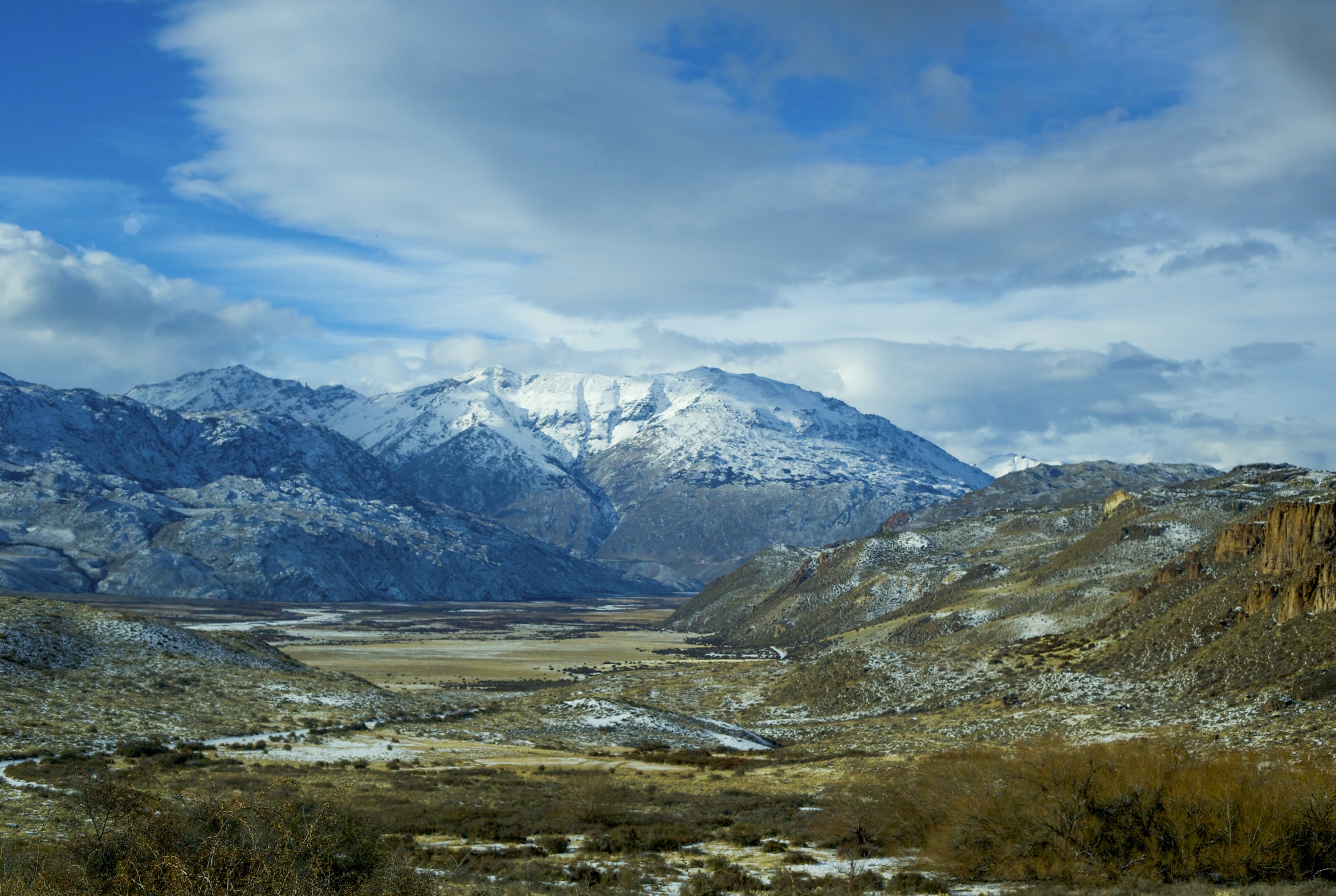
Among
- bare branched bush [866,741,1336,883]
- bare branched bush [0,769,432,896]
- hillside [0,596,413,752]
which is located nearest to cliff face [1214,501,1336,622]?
bare branched bush [866,741,1336,883]

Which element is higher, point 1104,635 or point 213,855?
point 213,855

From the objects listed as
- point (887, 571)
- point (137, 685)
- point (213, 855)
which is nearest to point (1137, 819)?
point (213, 855)

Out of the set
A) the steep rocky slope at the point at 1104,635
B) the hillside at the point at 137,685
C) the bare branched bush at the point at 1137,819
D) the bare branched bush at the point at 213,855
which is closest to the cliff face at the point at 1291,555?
the steep rocky slope at the point at 1104,635

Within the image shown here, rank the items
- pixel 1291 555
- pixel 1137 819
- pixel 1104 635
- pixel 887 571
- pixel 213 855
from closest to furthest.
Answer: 1. pixel 213 855
2. pixel 1137 819
3. pixel 1291 555
4. pixel 1104 635
5. pixel 887 571

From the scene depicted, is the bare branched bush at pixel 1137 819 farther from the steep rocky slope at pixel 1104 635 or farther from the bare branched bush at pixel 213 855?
the steep rocky slope at pixel 1104 635

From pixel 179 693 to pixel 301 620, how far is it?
150 metres

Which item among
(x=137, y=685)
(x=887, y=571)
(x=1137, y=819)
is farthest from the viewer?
(x=887, y=571)

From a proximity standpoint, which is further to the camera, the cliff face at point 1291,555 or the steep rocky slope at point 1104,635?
the cliff face at point 1291,555

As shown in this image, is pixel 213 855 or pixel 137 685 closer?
pixel 213 855

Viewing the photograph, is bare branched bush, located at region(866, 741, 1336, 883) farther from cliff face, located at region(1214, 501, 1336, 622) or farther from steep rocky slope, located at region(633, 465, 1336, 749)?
cliff face, located at region(1214, 501, 1336, 622)

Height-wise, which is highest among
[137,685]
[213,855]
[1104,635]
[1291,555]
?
[1291,555]

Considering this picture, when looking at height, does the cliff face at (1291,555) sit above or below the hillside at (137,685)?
above

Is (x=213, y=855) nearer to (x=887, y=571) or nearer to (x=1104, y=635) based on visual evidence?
(x=1104, y=635)

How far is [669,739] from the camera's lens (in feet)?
198
